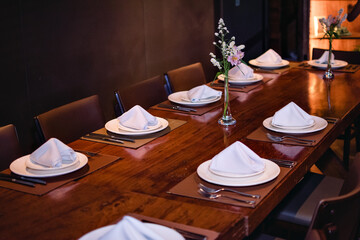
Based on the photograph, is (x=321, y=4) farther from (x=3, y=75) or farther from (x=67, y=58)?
(x=3, y=75)

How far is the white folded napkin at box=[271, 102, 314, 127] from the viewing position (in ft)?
7.58

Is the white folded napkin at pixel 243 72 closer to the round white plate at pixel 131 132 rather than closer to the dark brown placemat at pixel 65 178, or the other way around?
the round white plate at pixel 131 132

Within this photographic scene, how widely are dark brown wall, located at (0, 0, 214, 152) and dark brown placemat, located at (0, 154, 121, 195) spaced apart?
1.49 metres

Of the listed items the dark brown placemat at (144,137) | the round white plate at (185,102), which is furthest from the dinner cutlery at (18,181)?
the round white plate at (185,102)

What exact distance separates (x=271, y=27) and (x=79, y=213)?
5.14 metres

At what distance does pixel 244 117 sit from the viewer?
2605 millimetres

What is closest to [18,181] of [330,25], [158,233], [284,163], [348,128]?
[158,233]

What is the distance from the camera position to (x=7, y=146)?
2.26 metres

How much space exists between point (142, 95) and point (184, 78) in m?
0.53

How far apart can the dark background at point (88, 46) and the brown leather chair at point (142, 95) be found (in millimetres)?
793

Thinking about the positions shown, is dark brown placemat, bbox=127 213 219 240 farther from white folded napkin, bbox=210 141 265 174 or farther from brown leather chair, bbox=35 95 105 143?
brown leather chair, bbox=35 95 105 143

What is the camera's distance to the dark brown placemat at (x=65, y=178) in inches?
69.5

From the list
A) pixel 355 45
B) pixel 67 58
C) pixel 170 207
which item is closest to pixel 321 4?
pixel 355 45

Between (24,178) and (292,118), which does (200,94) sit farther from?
(24,178)
